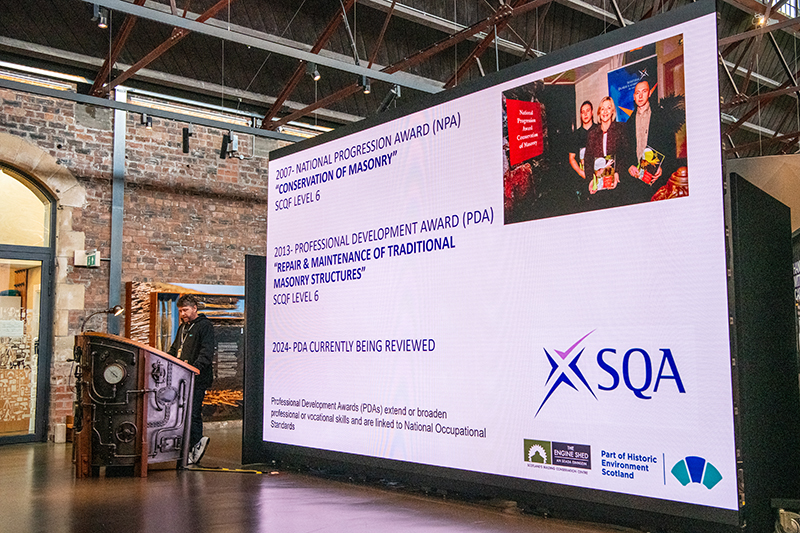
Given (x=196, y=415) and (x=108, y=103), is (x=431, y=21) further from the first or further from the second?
(x=196, y=415)

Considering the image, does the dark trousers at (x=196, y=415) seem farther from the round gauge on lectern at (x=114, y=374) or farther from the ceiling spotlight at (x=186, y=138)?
the ceiling spotlight at (x=186, y=138)

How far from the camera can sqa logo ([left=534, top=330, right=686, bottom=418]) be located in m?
3.75

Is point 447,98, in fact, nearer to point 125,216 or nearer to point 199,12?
point 199,12

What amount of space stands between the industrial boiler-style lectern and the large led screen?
120cm

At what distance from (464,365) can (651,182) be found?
1626 mm

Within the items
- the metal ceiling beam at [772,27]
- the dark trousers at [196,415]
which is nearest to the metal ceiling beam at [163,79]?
the dark trousers at [196,415]

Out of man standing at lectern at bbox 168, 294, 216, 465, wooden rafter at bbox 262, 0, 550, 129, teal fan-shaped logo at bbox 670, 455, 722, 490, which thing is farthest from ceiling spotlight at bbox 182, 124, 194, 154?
teal fan-shaped logo at bbox 670, 455, 722, 490

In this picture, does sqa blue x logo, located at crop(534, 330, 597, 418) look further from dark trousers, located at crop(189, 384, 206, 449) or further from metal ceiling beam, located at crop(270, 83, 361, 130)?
metal ceiling beam, located at crop(270, 83, 361, 130)

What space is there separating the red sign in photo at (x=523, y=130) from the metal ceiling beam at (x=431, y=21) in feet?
15.9

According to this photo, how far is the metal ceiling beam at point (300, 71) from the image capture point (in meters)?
8.45

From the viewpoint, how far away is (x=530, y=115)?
14.8ft

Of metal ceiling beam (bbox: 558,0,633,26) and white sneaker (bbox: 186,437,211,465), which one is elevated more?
metal ceiling beam (bbox: 558,0,633,26)

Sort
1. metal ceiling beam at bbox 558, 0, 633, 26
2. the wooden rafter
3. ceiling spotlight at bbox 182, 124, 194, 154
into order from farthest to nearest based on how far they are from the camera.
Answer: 1. metal ceiling beam at bbox 558, 0, 633, 26
2. ceiling spotlight at bbox 182, 124, 194, 154
3. the wooden rafter

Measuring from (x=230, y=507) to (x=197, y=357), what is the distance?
2272 mm
